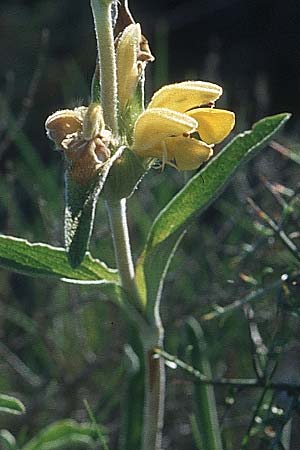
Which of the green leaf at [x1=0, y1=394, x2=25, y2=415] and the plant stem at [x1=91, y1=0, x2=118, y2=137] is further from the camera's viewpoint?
the green leaf at [x1=0, y1=394, x2=25, y2=415]

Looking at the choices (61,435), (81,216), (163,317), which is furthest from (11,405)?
(163,317)

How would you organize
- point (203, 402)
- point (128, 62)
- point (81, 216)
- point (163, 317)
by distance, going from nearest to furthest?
point (81, 216)
point (128, 62)
point (203, 402)
point (163, 317)

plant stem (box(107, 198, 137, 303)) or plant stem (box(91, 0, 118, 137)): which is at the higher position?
plant stem (box(91, 0, 118, 137))

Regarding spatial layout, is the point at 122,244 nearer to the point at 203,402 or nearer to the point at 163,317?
the point at 203,402

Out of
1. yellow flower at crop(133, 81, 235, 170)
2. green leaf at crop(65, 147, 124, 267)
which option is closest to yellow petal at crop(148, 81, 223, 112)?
yellow flower at crop(133, 81, 235, 170)

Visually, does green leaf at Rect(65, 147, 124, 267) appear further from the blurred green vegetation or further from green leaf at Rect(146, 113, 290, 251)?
the blurred green vegetation

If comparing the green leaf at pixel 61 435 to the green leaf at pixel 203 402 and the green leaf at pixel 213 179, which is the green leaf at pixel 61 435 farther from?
the green leaf at pixel 213 179
